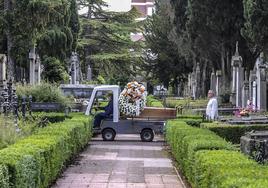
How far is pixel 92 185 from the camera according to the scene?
1184 cm

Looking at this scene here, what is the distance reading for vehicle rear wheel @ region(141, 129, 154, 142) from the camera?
23.5 metres

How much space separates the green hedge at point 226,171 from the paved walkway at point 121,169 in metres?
2.97

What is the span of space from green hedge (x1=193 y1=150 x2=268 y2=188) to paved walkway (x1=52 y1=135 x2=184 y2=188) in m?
2.97

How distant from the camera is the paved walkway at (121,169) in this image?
12166 millimetres

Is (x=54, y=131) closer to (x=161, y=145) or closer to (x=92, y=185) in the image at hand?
(x=92, y=185)

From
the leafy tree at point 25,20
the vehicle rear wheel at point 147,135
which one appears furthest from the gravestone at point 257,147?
the leafy tree at point 25,20

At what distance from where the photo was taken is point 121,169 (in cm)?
1442

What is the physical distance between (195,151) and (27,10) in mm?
21539

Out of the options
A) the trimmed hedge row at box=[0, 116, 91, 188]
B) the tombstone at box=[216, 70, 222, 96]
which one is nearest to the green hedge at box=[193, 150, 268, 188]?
the trimmed hedge row at box=[0, 116, 91, 188]

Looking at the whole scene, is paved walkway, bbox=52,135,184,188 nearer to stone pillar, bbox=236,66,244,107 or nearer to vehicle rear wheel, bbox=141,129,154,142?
vehicle rear wheel, bbox=141,129,154,142

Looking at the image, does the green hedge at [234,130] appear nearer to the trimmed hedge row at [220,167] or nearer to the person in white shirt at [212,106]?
the person in white shirt at [212,106]

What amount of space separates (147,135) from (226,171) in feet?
54.0

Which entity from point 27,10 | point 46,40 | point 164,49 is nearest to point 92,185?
point 27,10

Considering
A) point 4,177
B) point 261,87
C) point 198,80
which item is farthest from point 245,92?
point 4,177
